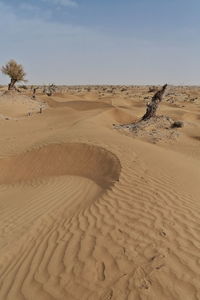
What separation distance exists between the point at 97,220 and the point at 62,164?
4.45 meters

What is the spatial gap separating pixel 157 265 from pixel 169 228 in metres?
1.18

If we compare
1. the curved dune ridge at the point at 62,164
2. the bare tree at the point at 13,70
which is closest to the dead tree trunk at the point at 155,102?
the curved dune ridge at the point at 62,164

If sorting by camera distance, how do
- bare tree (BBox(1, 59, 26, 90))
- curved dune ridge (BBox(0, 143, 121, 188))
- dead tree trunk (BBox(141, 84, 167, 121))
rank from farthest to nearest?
bare tree (BBox(1, 59, 26, 90)) → dead tree trunk (BBox(141, 84, 167, 121)) → curved dune ridge (BBox(0, 143, 121, 188))

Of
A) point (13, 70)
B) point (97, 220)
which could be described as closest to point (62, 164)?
point (97, 220)

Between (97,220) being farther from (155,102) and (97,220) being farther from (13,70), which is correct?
(13,70)

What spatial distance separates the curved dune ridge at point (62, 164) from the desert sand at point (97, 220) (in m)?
0.04

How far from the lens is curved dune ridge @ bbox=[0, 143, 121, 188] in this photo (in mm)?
9027

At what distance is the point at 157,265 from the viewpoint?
4332mm

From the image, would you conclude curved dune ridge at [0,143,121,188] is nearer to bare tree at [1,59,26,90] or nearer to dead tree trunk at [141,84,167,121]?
dead tree trunk at [141,84,167,121]

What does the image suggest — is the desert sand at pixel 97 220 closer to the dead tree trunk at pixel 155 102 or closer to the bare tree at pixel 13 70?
the dead tree trunk at pixel 155 102

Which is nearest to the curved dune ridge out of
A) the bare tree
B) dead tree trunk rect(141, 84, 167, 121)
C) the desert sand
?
the desert sand

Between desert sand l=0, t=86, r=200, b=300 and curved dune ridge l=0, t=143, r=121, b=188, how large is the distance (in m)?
0.04

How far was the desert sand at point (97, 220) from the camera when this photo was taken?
4199 millimetres

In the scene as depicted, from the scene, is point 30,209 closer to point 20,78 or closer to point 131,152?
point 131,152
